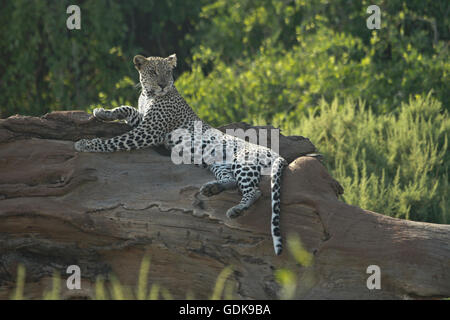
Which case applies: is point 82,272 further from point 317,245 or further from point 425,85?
point 425,85

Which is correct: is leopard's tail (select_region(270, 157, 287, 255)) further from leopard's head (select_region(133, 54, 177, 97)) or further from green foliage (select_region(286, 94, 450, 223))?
green foliage (select_region(286, 94, 450, 223))

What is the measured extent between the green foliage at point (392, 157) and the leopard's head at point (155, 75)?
133 inches

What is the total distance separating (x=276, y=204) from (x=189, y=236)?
2.59 ft

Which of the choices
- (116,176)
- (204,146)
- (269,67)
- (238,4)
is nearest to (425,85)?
(269,67)

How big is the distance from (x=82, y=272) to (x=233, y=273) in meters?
1.34

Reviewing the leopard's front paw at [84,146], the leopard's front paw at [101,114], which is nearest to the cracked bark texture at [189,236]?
the leopard's front paw at [84,146]

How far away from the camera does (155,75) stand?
6793 mm

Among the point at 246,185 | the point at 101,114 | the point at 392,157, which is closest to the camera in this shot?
the point at 246,185

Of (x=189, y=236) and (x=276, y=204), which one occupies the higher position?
(x=276, y=204)

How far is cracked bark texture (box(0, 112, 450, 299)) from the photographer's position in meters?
5.48

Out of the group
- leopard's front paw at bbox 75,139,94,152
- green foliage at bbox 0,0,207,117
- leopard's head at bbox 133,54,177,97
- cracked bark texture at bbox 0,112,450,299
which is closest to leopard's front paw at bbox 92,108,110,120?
leopard's front paw at bbox 75,139,94,152

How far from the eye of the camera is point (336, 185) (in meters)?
6.05

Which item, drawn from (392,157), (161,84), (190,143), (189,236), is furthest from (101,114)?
(392,157)

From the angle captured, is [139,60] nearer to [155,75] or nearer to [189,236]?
[155,75]
